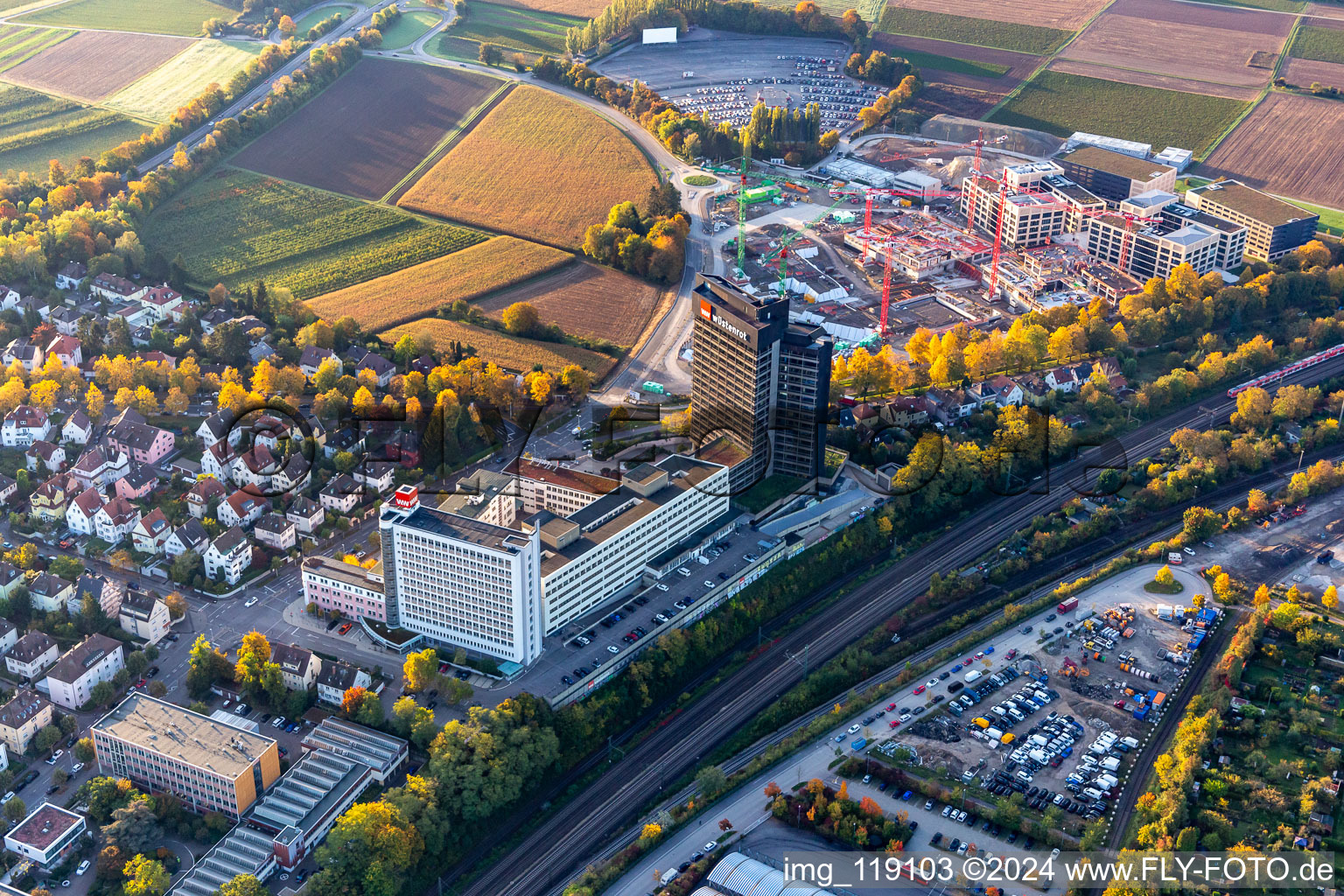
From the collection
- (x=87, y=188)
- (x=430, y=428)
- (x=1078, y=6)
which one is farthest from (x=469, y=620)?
(x=1078, y=6)

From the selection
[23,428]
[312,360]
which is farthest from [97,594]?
[312,360]

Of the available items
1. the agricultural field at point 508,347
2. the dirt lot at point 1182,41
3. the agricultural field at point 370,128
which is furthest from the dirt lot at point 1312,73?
the agricultural field at point 508,347

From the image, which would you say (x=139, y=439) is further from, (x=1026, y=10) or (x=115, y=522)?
(x=1026, y=10)

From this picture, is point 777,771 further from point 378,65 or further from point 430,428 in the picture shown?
point 378,65

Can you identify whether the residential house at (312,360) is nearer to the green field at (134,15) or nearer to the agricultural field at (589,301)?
the agricultural field at (589,301)

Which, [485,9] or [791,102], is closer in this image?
[791,102]
